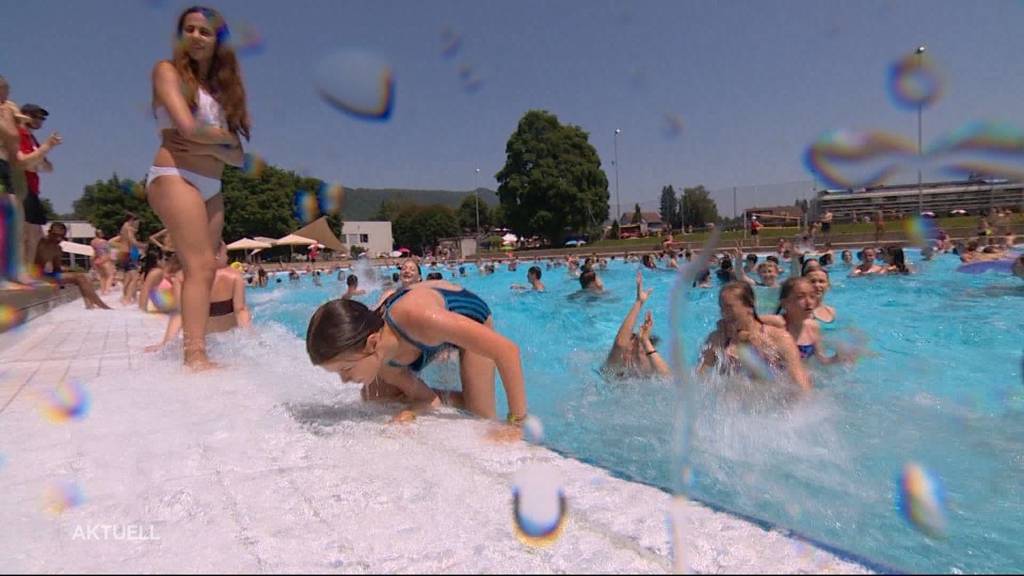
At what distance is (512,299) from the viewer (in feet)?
47.2

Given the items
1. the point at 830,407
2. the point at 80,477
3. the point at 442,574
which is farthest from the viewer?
the point at 830,407

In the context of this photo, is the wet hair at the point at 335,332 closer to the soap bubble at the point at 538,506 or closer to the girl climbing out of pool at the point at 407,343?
the girl climbing out of pool at the point at 407,343

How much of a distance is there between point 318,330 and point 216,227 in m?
1.56

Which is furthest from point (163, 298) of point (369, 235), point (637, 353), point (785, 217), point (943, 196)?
point (369, 235)

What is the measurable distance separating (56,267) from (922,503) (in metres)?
10.4

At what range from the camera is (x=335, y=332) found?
6.60 feet

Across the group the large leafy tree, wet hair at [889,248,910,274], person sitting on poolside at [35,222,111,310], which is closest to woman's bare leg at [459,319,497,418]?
person sitting on poolside at [35,222,111,310]

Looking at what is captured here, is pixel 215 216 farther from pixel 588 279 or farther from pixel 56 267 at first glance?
pixel 588 279

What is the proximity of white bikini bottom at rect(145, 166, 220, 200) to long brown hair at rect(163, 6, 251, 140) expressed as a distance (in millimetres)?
296

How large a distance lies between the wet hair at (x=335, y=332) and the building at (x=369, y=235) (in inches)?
2446

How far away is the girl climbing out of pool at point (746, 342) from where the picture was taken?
3.78 m

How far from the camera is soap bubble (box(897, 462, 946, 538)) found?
7.35ft

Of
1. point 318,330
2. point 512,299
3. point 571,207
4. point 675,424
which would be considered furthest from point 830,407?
point 571,207

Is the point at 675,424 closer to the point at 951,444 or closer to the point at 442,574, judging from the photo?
the point at 951,444
